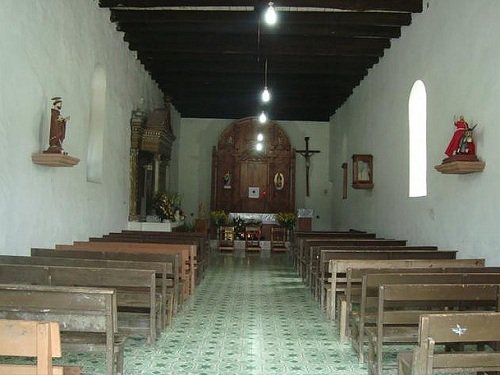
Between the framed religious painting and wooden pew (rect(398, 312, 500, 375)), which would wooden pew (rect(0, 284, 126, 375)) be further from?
the framed religious painting

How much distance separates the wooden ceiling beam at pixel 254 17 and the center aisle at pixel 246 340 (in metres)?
4.93

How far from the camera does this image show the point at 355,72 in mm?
13461

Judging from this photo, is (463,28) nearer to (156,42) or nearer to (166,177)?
(156,42)

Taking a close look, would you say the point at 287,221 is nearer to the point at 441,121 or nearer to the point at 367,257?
the point at 441,121

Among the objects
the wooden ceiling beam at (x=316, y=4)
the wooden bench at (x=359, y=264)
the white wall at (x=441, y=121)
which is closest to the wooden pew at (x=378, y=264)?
the wooden bench at (x=359, y=264)

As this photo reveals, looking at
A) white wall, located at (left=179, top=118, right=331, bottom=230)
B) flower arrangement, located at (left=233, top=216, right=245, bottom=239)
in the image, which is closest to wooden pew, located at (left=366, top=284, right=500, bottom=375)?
flower arrangement, located at (left=233, top=216, right=245, bottom=239)

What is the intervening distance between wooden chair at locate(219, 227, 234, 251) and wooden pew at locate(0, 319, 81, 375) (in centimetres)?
1391

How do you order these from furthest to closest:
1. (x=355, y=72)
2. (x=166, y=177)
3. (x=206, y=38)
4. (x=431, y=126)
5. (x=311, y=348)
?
1. (x=166, y=177)
2. (x=355, y=72)
3. (x=206, y=38)
4. (x=431, y=126)
5. (x=311, y=348)

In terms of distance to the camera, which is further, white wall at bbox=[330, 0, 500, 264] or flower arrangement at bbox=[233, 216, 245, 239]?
flower arrangement at bbox=[233, 216, 245, 239]

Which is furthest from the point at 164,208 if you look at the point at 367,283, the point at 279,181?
the point at 367,283

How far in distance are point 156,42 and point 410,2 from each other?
529 cm

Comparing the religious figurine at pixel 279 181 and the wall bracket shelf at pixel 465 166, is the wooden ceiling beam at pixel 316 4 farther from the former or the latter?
the religious figurine at pixel 279 181

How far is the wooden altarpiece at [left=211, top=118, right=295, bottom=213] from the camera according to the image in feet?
63.7

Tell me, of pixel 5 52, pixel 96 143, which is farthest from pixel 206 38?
pixel 5 52
